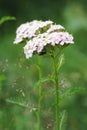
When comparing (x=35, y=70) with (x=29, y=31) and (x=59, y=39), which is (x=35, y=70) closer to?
(x=29, y=31)

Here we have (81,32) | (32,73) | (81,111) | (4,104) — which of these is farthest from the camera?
(81,32)

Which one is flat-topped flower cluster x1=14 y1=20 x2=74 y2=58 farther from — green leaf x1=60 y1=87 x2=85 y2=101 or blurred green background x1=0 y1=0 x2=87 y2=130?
green leaf x1=60 y1=87 x2=85 y2=101

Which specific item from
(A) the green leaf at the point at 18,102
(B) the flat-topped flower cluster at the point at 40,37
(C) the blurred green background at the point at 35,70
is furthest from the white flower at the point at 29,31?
(A) the green leaf at the point at 18,102

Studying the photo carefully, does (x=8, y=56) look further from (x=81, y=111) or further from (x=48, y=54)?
(x=48, y=54)

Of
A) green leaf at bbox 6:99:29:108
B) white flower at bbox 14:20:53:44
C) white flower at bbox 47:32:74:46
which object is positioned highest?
white flower at bbox 14:20:53:44

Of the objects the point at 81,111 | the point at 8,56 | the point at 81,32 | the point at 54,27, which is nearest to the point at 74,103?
the point at 81,111

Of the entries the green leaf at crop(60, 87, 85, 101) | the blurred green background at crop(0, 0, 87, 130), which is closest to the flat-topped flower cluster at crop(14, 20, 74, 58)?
the blurred green background at crop(0, 0, 87, 130)

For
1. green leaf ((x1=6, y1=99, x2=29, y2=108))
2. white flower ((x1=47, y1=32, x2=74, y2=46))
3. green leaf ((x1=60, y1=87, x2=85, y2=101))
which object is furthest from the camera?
green leaf ((x1=6, y1=99, x2=29, y2=108))
